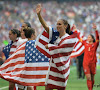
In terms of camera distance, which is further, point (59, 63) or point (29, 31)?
point (29, 31)

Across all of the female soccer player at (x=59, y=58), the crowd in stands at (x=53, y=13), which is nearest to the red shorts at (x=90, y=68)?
the female soccer player at (x=59, y=58)

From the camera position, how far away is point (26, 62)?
6.75 m

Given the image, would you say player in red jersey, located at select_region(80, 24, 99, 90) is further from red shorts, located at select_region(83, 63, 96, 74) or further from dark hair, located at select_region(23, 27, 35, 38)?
dark hair, located at select_region(23, 27, 35, 38)

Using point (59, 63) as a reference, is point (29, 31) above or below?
above

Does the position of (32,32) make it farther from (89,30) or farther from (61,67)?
(89,30)

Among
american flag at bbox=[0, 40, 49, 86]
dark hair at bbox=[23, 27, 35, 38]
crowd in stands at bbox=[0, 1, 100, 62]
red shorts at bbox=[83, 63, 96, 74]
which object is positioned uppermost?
dark hair at bbox=[23, 27, 35, 38]

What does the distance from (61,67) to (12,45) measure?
291 cm

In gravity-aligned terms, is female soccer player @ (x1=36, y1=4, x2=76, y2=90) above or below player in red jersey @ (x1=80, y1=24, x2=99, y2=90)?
above

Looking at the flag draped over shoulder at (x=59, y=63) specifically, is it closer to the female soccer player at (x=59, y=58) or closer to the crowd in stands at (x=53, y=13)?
the female soccer player at (x=59, y=58)

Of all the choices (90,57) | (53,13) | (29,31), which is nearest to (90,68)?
(90,57)

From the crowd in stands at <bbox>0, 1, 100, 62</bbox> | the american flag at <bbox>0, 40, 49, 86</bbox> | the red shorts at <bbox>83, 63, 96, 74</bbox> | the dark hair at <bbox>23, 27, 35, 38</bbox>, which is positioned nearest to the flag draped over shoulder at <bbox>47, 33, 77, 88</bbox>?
the american flag at <bbox>0, 40, 49, 86</bbox>

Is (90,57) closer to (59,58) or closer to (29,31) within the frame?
(29,31)

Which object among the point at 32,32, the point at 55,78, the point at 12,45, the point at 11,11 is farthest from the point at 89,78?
the point at 11,11

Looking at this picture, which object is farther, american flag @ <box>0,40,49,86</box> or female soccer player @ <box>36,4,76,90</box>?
american flag @ <box>0,40,49,86</box>
